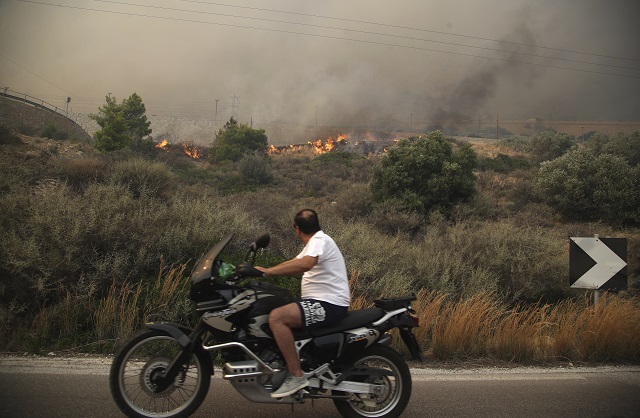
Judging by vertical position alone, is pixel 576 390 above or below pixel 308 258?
below

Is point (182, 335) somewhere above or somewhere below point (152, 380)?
above

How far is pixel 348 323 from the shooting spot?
409cm

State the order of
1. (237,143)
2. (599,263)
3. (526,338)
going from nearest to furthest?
(526,338) → (599,263) → (237,143)

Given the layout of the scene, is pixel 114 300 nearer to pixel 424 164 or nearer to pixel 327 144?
pixel 424 164

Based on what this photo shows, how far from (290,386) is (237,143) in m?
57.8

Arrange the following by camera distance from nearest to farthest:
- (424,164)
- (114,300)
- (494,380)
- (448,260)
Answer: (494,380)
(114,300)
(448,260)
(424,164)

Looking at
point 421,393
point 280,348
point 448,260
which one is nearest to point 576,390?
point 421,393

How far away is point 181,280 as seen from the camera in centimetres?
745

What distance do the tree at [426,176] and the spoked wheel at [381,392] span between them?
1599 cm

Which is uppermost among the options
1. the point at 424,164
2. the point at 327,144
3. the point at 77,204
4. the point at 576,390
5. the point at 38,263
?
the point at 327,144

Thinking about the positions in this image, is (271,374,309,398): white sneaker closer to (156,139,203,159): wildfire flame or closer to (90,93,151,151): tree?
(90,93,151,151): tree

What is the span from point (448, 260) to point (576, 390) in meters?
5.05

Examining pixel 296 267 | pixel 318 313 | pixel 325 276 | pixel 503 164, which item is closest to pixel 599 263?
pixel 325 276

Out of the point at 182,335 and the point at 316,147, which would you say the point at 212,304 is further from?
the point at 316,147
